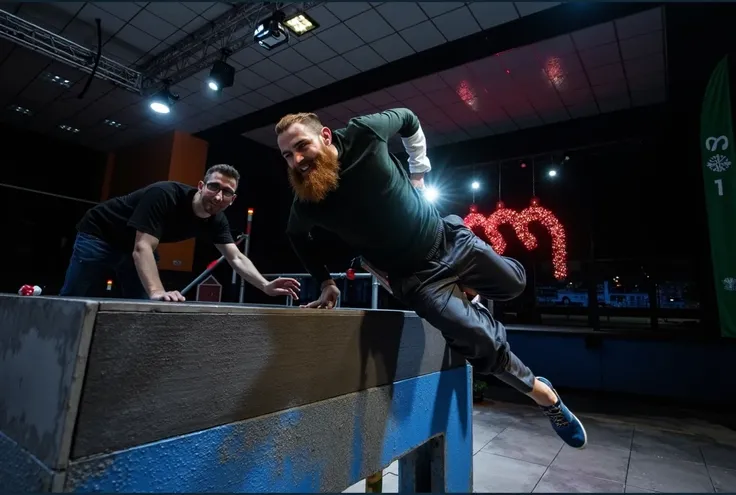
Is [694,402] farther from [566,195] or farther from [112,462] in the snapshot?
[112,462]

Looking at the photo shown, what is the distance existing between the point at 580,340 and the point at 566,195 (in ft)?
11.6

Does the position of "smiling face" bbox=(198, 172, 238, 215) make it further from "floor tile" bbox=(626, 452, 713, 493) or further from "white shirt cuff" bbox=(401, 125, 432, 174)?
"floor tile" bbox=(626, 452, 713, 493)

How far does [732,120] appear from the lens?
13.7 ft

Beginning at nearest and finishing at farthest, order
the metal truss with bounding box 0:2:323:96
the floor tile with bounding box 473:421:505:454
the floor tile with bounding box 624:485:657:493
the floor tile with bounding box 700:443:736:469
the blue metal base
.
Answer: the blue metal base < the floor tile with bounding box 624:485:657:493 < the floor tile with bounding box 700:443:736:469 < the floor tile with bounding box 473:421:505:454 < the metal truss with bounding box 0:2:323:96

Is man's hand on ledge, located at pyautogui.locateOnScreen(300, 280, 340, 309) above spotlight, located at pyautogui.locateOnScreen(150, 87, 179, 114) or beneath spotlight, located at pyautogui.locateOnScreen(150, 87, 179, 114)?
beneath

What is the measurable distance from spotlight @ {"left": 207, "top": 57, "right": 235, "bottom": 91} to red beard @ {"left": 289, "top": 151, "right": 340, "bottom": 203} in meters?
4.44

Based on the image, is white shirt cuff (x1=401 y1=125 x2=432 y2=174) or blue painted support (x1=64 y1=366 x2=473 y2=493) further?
white shirt cuff (x1=401 y1=125 x2=432 y2=174)

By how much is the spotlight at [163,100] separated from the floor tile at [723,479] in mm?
7513

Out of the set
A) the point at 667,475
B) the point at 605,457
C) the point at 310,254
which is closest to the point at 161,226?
the point at 310,254

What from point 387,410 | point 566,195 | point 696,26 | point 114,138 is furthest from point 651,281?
point 114,138

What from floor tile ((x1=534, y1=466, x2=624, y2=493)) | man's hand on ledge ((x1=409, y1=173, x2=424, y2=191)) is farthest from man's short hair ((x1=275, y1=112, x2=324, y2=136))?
floor tile ((x1=534, y1=466, x2=624, y2=493))

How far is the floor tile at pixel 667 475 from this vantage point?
240 centimetres

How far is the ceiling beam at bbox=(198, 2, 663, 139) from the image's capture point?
408 cm

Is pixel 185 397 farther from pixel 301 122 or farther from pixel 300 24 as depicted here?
pixel 300 24
